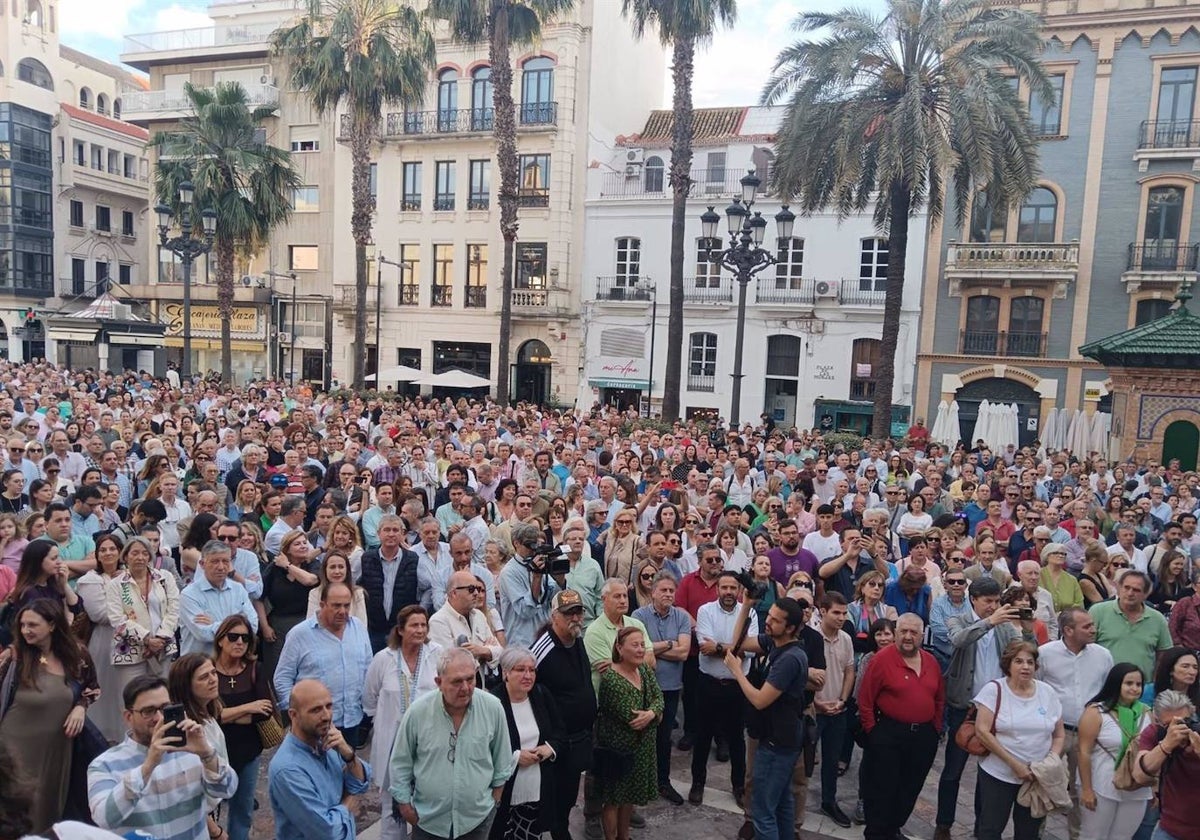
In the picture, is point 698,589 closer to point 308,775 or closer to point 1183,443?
point 308,775

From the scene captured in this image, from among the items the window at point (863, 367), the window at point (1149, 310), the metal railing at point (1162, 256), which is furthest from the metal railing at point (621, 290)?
the window at point (1149, 310)

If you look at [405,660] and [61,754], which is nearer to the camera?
[61,754]

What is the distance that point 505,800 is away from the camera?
4742 mm

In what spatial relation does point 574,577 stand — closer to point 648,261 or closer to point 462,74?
point 648,261

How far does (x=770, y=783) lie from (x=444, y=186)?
33.0 m

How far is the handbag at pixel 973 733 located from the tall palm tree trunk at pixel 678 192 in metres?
17.5

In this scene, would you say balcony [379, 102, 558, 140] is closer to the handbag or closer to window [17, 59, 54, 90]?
window [17, 59, 54, 90]

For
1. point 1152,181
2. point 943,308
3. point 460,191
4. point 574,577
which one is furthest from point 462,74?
point 574,577

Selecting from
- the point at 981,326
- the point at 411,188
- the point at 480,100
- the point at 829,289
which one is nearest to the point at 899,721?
the point at 829,289

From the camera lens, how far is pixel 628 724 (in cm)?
517

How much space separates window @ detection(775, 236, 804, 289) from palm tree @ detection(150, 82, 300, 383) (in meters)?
17.3

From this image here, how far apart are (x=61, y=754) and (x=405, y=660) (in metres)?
1.73

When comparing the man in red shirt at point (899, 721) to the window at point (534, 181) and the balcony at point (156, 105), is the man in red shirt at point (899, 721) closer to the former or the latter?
the window at point (534, 181)

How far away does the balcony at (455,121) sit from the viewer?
32781 millimetres
